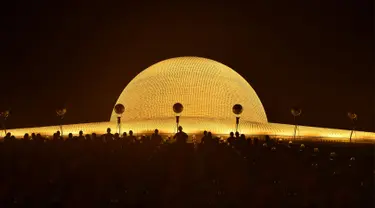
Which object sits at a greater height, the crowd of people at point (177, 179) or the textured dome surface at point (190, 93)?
the textured dome surface at point (190, 93)

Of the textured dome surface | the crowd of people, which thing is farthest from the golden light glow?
the crowd of people

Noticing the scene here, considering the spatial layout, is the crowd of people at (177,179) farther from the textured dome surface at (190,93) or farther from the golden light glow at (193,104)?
the textured dome surface at (190,93)

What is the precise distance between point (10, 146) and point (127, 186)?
8388 mm

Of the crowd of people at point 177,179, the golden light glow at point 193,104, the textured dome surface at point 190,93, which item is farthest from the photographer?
the textured dome surface at point 190,93

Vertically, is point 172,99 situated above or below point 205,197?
above

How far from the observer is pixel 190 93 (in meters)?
45.4

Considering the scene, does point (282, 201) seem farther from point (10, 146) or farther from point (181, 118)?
point (181, 118)

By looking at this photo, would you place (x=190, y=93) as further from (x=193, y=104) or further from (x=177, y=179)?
(x=177, y=179)

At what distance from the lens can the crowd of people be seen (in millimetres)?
14703

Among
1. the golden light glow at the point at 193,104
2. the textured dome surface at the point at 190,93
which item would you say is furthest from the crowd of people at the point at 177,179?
the textured dome surface at the point at 190,93

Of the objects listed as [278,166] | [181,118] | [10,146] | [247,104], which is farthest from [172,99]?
[278,166]

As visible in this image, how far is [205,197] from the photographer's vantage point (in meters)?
14.9

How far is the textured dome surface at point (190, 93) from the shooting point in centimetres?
4459

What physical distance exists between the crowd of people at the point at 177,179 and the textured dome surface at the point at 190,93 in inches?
979
